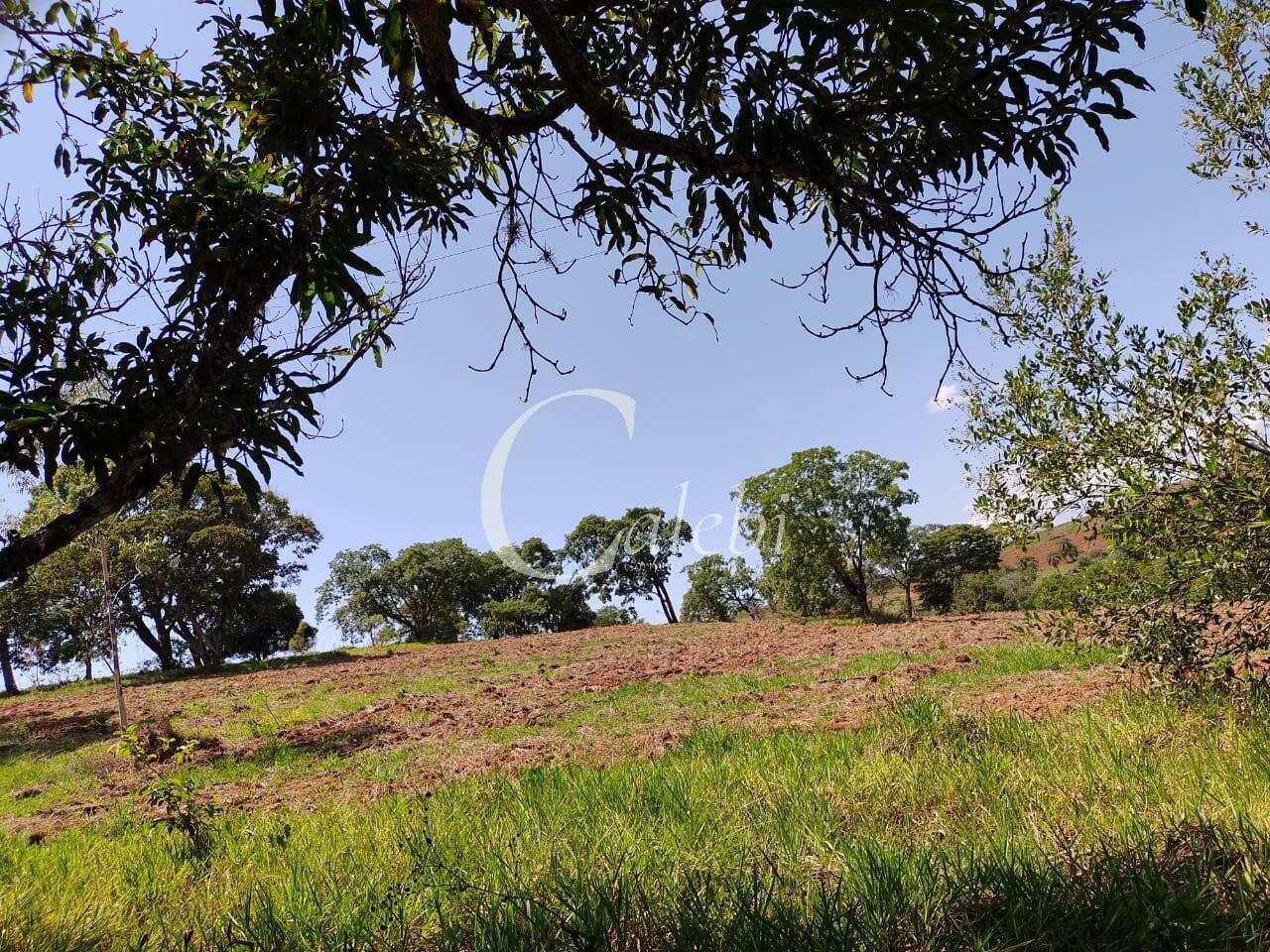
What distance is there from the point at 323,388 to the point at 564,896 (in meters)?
2.40

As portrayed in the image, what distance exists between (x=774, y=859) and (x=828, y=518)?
26788 mm

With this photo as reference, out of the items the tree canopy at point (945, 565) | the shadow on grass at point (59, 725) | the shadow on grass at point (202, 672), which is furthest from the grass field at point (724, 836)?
the tree canopy at point (945, 565)

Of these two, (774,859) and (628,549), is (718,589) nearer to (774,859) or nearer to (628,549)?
(628,549)

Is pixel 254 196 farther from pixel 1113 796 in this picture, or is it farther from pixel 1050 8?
pixel 1113 796

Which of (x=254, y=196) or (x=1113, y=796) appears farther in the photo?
(x=1113, y=796)

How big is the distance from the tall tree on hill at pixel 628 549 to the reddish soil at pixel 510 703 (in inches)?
902

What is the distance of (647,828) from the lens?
394 cm

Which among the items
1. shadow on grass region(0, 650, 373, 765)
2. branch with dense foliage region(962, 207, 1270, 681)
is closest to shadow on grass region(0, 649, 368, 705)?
shadow on grass region(0, 650, 373, 765)

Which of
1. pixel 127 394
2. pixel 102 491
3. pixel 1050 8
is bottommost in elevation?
pixel 102 491

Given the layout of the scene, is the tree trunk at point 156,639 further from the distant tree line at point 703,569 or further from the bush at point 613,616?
the bush at point 613,616

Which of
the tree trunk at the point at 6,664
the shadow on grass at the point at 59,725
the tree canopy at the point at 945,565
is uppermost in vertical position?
the tree trunk at the point at 6,664

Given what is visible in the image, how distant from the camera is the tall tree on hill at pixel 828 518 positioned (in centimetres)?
2839

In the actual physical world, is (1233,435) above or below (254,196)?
below

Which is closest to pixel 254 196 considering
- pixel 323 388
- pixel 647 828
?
pixel 323 388
